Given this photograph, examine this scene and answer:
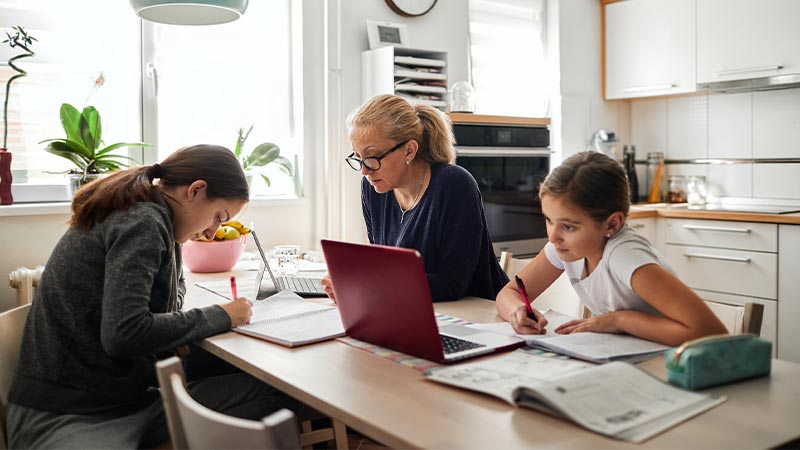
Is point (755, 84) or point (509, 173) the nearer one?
point (509, 173)

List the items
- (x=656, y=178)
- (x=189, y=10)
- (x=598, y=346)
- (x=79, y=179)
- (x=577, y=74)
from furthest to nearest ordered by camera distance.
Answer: (x=656, y=178), (x=577, y=74), (x=79, y=179), (x=189, y=10), (x=598, y=346)

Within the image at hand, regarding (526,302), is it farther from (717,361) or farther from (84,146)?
(84,146)

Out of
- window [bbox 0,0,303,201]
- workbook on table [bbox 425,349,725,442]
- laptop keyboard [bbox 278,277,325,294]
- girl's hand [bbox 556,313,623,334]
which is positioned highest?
window [bbox 0,0,303,201]

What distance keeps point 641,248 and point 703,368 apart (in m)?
0.42

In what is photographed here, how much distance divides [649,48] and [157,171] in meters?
3.35

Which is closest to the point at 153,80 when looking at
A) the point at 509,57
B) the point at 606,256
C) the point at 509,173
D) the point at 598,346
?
the point at 509,173

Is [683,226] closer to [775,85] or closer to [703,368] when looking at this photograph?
[775,85]

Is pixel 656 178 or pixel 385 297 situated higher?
pixel 656 178

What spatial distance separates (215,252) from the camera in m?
2.59

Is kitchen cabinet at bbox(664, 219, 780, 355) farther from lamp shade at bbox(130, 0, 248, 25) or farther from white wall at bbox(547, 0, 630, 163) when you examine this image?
lamp shade at bbox(130, 0, 248, 25)

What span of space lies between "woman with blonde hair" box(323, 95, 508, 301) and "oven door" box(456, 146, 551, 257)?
113 cm

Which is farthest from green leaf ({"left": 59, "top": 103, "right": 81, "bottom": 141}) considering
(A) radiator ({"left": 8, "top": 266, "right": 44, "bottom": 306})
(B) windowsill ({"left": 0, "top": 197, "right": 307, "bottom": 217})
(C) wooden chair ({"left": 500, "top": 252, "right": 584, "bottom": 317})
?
(C) wooden chair ({"left": 500, "top": 252, "right": 584, "bottom": 317})

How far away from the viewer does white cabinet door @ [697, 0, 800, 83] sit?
3.66 meters

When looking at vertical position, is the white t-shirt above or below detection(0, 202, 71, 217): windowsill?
below
